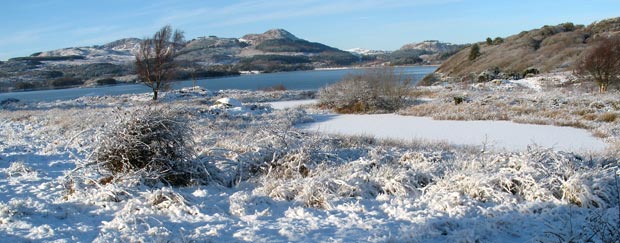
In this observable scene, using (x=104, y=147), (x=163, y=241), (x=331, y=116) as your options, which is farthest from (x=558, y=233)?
(x=331, y=116)

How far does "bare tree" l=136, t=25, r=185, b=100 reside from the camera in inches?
1123

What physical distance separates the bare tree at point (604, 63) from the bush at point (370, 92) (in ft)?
30.8

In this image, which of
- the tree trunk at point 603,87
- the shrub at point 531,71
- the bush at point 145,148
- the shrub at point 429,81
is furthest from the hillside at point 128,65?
the shrub at point 531,71

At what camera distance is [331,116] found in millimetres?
19625

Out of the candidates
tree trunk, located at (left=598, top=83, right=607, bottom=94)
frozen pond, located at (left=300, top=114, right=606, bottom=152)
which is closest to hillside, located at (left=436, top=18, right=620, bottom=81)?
tree trunk, located at (left=598, top=83, right=607, bottom=94)

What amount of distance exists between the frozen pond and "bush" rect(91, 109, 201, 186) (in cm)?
639

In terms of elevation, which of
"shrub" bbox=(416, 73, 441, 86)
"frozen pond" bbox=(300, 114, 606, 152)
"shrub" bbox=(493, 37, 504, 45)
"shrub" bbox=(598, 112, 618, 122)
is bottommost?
"shrub" bbox=(416, 73, 441, 86)

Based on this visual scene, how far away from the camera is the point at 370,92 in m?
21.8

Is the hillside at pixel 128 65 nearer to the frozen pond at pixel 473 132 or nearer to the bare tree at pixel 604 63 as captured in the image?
the frozen pond at pixel 473 132

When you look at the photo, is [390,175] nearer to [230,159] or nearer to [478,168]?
[478,168]

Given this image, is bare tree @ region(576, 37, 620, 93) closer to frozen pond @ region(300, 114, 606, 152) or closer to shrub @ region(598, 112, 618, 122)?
shrub @ region(598, 112, 618, 122)

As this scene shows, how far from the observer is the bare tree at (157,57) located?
2853cm

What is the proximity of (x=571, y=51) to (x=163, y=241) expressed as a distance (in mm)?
52073

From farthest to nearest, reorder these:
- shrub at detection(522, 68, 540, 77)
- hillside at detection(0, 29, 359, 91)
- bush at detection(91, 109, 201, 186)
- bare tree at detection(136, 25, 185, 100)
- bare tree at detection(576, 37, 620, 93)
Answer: hillside at detection(0, 29, 359, 91), shrub at detection(522, 68, 540, 77), bare tree at detection(136, 25, 185, 100), bare tree at detection(576, 37, 620, 93), bush at detection(91, 109, 201, 186)
